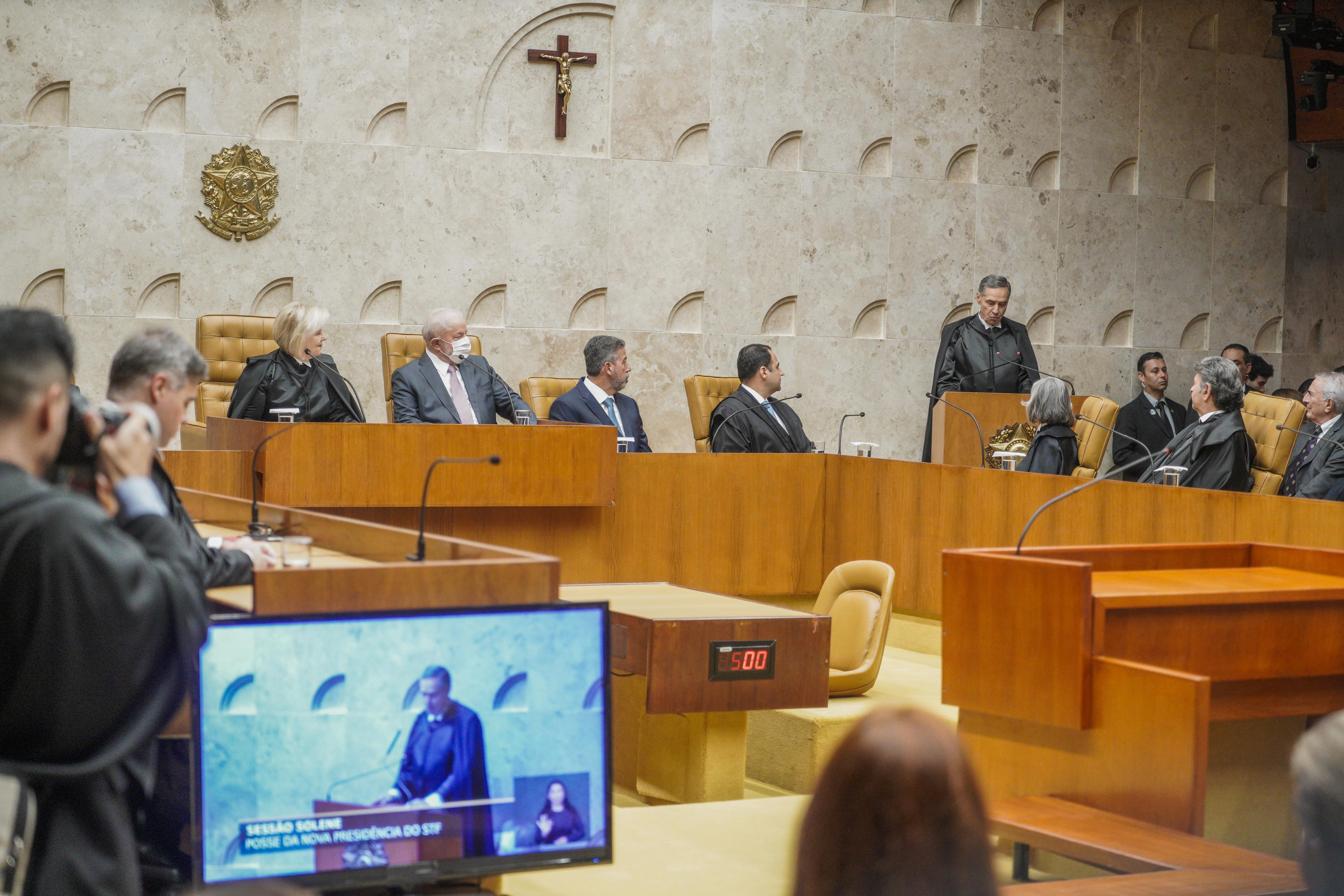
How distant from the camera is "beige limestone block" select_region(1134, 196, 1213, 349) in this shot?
10.7 m

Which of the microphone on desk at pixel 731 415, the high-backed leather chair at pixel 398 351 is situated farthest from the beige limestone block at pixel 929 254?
the high-backed leather chair at pixel 398 351

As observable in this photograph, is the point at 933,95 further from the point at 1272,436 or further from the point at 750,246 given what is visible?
the point at 1272,436

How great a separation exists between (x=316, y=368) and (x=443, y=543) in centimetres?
387

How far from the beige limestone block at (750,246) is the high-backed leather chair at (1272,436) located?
135 inches

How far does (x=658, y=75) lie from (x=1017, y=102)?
8.92ft

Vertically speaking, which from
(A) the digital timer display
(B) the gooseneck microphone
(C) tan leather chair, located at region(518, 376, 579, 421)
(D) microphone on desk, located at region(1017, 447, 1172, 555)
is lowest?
(A) the digital timer display

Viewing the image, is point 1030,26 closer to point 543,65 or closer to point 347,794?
point 543,65

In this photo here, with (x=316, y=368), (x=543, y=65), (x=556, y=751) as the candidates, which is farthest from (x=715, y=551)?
(x=556, y=751)

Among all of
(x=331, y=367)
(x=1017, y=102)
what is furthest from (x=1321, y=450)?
(x=1017, y=102)

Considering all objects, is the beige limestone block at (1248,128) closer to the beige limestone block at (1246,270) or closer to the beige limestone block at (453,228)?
the beige limestone block at (1246,270)

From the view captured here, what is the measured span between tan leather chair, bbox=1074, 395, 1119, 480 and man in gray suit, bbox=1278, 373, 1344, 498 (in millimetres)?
1023

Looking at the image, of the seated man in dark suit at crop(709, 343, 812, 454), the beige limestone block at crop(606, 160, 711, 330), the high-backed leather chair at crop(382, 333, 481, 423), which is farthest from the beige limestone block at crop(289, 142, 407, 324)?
the seated man in dark suit at crop(709, 343, 812, 454)

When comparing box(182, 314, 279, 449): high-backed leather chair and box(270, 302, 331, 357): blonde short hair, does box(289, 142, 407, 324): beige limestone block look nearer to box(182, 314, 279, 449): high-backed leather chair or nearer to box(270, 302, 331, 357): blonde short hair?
box(182, 314, 279, 449): high-backed leather chair

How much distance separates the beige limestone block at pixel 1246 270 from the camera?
1100 centimetres
